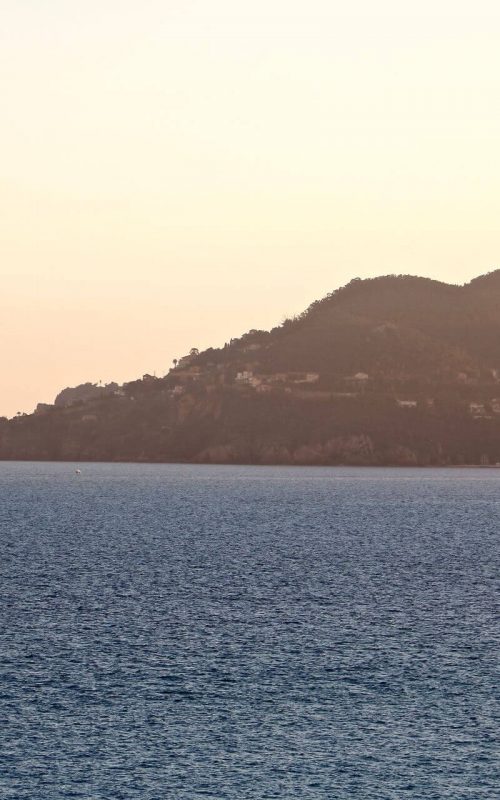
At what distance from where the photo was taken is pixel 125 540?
468 feet

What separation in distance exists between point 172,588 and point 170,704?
1607 inches

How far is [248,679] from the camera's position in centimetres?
5816

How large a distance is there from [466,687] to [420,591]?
117 feet

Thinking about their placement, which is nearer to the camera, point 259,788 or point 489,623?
point 259,788

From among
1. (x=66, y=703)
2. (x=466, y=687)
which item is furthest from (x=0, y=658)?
(x=466, y=687)

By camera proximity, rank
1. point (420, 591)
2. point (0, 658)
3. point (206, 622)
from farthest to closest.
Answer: point (420, 591)
point (206, 622)
point (0, 658)

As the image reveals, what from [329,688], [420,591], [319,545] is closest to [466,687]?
[329,688]

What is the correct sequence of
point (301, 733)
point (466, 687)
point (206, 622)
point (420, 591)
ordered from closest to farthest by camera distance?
1. point (301, 733)
2. point (466, 687)
3. point (206, 622)
4. point (420, 591)

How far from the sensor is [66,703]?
52.9 m

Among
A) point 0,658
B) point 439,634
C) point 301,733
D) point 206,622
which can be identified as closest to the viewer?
point 301,733

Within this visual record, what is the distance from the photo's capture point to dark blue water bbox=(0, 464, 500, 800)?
43.4m

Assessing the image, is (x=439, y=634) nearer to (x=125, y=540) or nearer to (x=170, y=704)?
(x=170, y=704)

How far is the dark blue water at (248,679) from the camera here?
43375mm

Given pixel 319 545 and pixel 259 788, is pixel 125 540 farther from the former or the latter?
pixel 259 788
